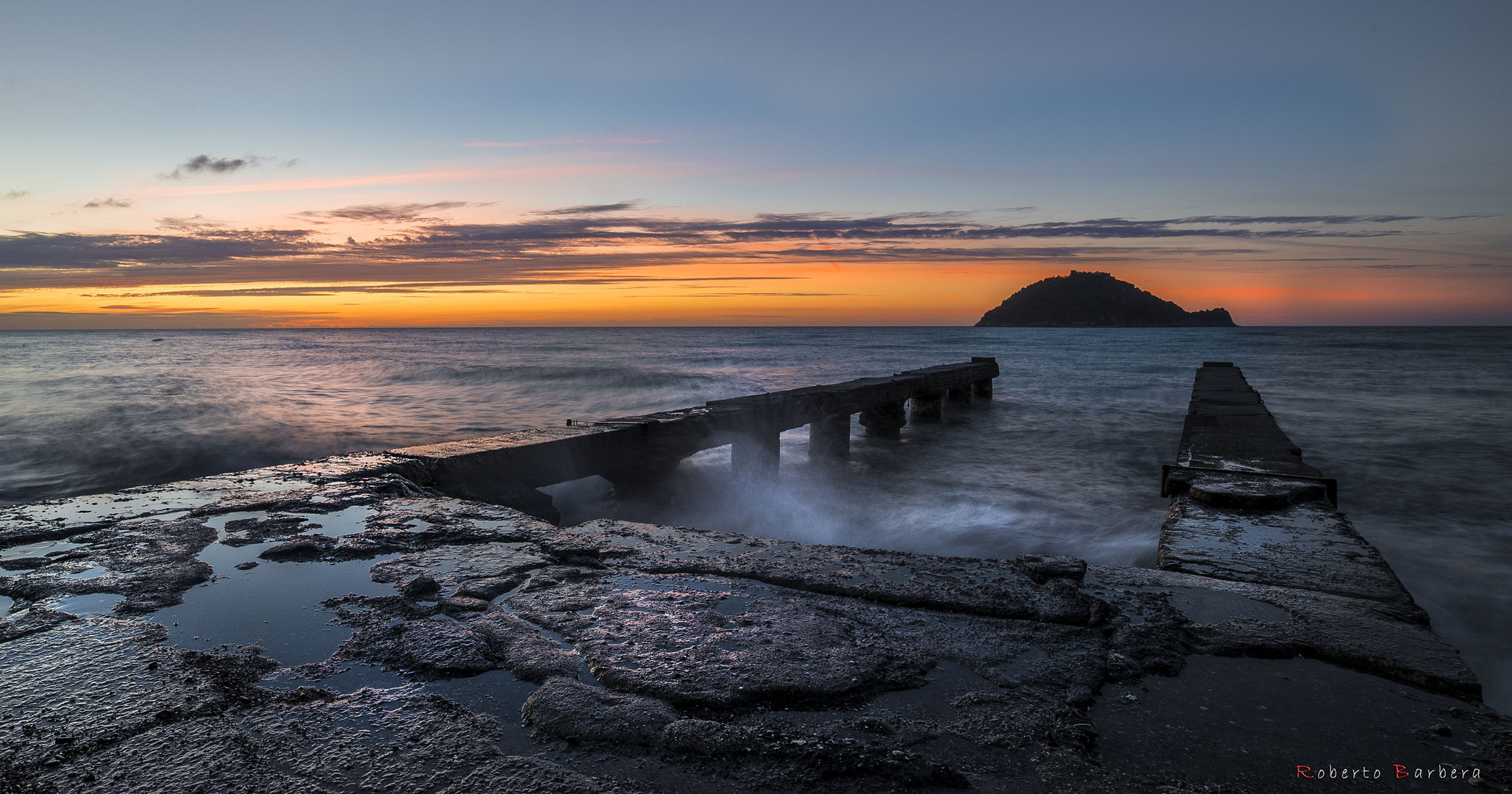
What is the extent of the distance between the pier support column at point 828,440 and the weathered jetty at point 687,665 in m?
6.97

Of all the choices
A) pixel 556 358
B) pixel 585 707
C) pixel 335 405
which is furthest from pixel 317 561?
pixel 556 358

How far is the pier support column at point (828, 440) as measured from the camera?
404 inches

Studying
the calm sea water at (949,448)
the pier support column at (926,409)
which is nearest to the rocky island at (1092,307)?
the calm sea water at (949,448)

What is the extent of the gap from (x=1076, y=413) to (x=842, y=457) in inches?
378

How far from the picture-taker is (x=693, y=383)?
27.0 metres

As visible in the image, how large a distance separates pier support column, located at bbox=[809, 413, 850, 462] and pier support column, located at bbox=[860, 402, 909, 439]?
2.28 metres

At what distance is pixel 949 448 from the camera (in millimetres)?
12359

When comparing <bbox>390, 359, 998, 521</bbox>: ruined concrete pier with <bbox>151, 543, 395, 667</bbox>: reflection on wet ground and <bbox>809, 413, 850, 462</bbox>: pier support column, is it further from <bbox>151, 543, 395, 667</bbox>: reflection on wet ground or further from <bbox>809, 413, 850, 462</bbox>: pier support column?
<bbox>151, 543, 395, 667</bbox>: reflection on wet ground

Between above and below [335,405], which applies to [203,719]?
above

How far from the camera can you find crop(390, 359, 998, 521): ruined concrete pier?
4.80m

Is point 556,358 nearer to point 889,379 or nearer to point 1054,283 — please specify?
point 889,379

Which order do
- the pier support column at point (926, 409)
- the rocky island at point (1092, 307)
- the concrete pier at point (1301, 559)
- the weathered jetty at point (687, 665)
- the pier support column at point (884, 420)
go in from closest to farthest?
the weathered jetty at point (687, 665), the concrete pier at point (1301, 559), the pier support column at point (884, 420), the pier support column at point (926, 409), the rocky island at point (1092, 307)

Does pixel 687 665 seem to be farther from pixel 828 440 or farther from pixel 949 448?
Answer: pixel 949 448

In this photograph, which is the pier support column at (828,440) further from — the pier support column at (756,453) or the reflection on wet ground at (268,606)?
the reflection on wet ground at (268,606)
